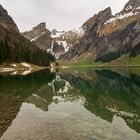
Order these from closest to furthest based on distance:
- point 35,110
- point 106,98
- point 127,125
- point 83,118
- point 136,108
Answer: point 127,125
point 83,118
point 35,110
point 136,108
point 106,98

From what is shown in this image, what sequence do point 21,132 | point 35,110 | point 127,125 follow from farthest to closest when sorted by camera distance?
point 35,110 → point 127,125 → point 21,132

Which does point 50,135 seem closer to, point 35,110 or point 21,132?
point 21,132

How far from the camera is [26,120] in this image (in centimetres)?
3272

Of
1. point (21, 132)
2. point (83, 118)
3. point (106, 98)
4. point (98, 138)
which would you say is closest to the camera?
point (98, 138)

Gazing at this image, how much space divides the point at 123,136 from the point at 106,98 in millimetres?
27774

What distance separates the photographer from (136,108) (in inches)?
1709

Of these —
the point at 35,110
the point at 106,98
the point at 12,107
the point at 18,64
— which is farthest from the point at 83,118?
the point at 18,64

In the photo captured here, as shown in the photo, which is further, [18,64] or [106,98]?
[18,64]

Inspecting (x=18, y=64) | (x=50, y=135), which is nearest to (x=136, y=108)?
(x=50, y=135)

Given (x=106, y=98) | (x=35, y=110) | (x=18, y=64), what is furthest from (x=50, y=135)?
(x=18, y=64)

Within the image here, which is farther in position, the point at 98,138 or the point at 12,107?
the point at 12,107

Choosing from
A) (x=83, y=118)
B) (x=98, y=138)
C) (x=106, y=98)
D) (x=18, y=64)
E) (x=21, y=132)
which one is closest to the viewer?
(x=98, y=138)

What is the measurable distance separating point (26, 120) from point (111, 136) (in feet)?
34.6

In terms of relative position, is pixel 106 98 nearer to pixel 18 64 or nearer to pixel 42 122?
pixel 42 122
